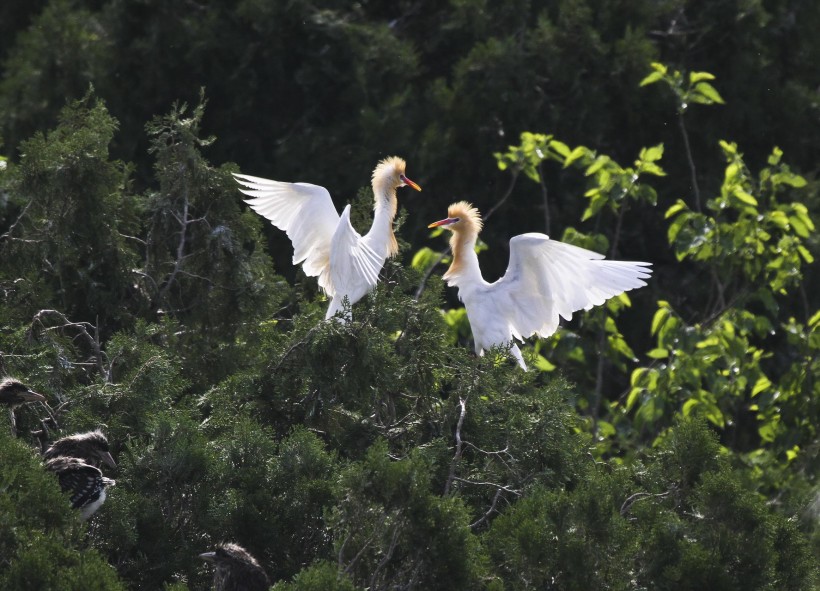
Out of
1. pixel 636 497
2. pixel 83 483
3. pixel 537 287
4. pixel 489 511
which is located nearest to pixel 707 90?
pixel 537 287

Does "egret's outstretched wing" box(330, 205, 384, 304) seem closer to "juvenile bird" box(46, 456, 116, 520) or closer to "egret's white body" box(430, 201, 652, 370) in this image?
"egret's white body" box(430, 201, 652, 370)

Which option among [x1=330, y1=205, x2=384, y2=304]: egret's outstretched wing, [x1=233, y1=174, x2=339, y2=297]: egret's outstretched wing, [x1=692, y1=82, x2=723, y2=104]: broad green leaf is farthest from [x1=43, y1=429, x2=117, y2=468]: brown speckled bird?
[x1=692, y1=82, x2=723, y2=104]: broad green leaf

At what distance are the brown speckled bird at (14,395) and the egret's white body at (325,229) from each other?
1.80m

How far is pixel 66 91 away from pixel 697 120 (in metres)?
4.89

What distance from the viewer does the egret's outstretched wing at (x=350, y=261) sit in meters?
7.02

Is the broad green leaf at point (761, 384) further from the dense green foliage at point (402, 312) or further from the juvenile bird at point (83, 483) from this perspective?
the juvenile bird at point (83, 483)

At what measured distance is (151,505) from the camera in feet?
17.4

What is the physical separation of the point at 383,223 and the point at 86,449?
2.69 meters

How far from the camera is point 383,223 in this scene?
778 cm

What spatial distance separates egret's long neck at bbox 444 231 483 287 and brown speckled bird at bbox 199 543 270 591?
3.32m

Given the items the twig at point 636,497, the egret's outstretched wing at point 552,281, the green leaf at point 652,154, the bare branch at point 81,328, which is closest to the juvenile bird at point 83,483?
the bare branch at point 81,328

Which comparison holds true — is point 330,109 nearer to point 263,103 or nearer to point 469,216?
point 263,103

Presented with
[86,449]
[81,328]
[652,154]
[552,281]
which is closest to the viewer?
[86,449]

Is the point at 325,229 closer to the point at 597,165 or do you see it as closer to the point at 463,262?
the point at 463,262
